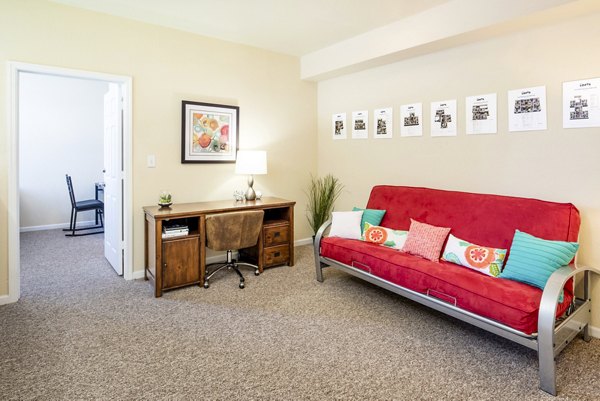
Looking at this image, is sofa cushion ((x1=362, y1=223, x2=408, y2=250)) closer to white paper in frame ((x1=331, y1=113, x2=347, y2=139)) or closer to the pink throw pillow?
the pink throw pillow

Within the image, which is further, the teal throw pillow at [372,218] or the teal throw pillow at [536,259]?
the teal throw pillow at [372,218]

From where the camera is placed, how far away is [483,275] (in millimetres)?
2416

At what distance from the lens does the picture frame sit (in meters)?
3.70

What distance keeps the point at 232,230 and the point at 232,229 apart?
0.03ft

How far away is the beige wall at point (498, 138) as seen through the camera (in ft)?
8.14

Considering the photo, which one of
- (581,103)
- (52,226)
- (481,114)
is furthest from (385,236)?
(52,226)

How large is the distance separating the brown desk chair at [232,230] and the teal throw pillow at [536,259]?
2.14 meters

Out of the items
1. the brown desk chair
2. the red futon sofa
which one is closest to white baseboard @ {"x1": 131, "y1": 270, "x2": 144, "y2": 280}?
the brown desk chair

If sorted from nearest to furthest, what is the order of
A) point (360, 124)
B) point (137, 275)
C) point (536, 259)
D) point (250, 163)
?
point (536, 259) < point (137, 275) < point (250, 163) < point (360, 124)

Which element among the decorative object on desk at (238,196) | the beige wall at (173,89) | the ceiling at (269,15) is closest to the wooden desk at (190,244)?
the decorative object on desk at (238,196)

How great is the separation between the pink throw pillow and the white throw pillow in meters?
0.55

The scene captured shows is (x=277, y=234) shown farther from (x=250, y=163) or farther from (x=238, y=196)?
(x=250, y=163)

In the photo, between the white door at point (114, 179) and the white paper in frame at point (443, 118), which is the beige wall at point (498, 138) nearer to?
the white paper in frame at point (443, 118)

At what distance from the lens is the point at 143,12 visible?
3252 millimetres
